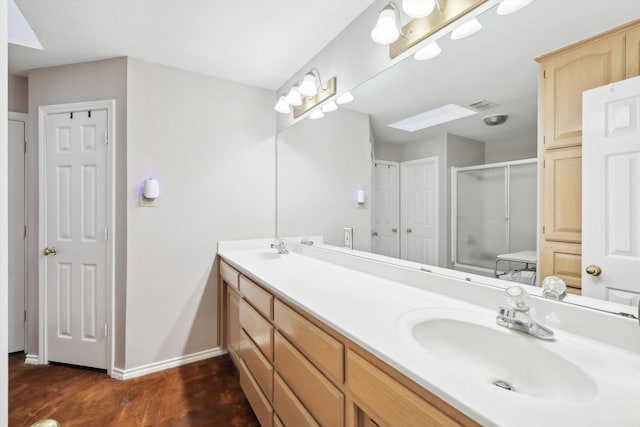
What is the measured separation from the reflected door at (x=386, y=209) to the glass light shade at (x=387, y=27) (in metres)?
0.56

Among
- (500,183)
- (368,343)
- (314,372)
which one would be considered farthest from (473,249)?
(314,372)

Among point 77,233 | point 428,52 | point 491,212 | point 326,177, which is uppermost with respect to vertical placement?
point 428,52

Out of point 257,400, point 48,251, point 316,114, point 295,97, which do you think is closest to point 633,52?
point 316,114

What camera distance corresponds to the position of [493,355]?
0.88m

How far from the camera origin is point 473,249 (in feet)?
3.79

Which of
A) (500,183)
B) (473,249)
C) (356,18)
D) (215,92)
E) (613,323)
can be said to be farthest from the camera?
(215,92)

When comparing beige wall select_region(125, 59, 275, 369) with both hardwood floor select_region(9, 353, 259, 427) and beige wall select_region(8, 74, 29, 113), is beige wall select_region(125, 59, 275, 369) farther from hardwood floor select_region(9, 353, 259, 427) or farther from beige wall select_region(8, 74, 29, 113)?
beige wall select_region(8, 74, 29, 113)

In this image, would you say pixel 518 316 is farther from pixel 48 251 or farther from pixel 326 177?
pixel 48 251

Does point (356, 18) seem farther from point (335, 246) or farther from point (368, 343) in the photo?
point (368, 343)

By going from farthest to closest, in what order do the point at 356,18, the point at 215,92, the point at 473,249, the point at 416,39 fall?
the point at 215,92
the point at 356,18
the point at 416,39
the point at 473,249

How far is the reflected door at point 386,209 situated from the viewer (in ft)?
4.86

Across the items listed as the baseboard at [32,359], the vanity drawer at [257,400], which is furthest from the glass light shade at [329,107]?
the baseboard at [32,359]

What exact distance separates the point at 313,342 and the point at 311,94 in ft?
5.43

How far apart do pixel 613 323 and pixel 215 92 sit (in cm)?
268
